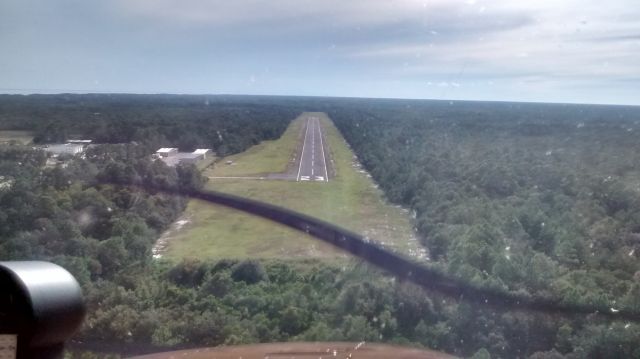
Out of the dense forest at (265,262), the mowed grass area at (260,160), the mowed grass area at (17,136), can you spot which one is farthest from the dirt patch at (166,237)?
the mowed grass area at (17,136)

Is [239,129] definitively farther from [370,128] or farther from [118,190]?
[370,128]

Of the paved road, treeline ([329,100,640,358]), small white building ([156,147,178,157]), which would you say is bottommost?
treeline ([329,100,640,358])

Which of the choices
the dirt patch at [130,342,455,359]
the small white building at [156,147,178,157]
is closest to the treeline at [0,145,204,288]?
the small white building at [156,147,178,157]

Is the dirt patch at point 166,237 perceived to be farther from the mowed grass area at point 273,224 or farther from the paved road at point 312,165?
the paved road at point 312,165

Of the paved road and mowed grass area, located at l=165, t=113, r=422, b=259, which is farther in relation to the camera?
the paved road

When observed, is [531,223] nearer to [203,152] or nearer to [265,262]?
[265,262]

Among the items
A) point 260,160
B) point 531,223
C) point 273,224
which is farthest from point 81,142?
point 531,223

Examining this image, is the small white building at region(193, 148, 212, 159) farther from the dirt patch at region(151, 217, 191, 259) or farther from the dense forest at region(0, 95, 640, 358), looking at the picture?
the dirt patch at region(151, 217, 191, 259)
